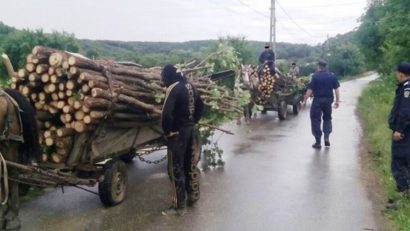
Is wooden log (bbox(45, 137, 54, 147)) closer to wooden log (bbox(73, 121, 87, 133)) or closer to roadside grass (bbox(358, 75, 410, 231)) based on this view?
wooden log (bbox(73, 121, 87, 133))

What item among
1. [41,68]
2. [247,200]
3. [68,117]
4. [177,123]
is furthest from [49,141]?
[247,200]

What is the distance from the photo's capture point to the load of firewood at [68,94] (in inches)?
243

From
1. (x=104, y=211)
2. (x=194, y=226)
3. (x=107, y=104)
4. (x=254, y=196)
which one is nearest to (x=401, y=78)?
(x=254, y=196)

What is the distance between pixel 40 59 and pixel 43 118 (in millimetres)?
732

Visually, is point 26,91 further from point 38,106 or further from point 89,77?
point 89,77

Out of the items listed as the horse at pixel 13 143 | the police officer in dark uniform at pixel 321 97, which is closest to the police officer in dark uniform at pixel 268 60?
the police officer in dark uniform at pixel 321 97

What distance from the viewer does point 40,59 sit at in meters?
6.32

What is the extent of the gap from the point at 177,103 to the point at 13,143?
2.04m

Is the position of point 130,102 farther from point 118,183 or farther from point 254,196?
point 254,196

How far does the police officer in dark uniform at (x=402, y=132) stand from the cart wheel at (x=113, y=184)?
3.63 m

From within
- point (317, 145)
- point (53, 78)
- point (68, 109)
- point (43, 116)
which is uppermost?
point (53, 78)

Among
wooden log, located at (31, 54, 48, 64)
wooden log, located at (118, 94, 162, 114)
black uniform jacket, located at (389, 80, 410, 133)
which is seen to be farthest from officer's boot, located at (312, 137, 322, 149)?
wooden log, located at (31, 54, 48, 64)

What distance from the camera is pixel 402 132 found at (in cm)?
660

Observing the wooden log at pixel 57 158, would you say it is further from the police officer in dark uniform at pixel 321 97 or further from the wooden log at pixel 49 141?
the police officer in dark uniform at pixel 321 97
